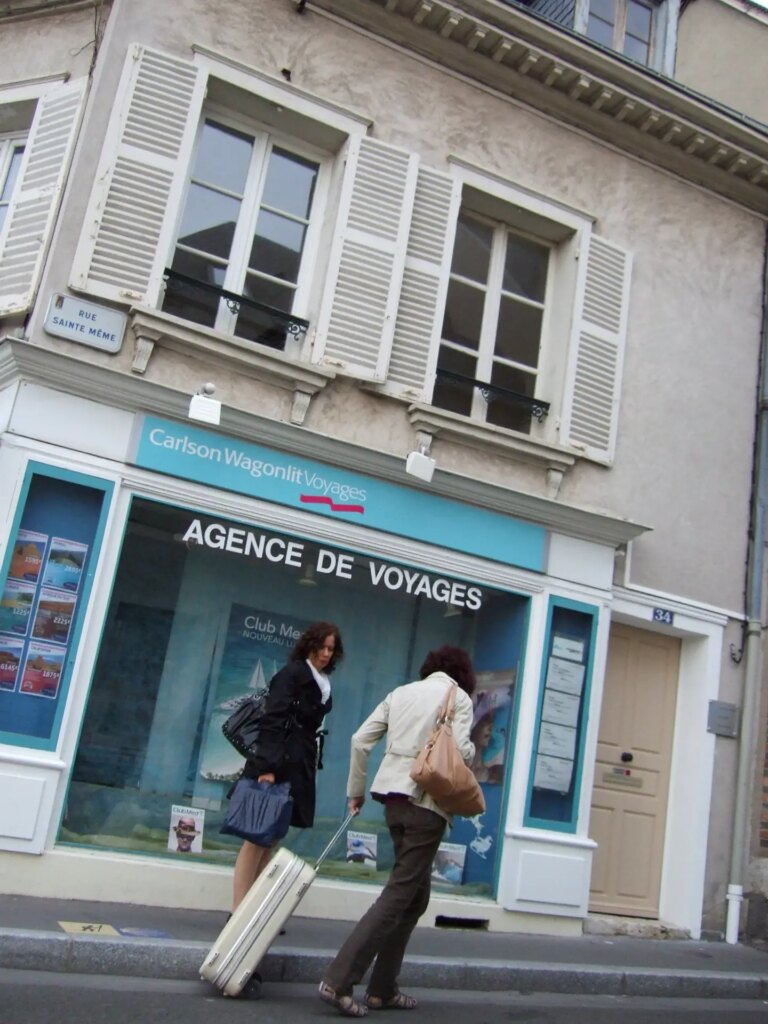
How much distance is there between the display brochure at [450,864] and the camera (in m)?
7.79

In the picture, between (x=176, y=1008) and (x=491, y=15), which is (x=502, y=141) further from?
(x=176, y=1008)

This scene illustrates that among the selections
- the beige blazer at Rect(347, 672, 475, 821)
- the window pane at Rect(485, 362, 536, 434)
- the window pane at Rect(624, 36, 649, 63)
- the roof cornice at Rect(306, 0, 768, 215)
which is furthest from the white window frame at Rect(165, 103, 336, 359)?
the window pane at Rect(624, 36, 649, 63)

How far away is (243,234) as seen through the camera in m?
7.84

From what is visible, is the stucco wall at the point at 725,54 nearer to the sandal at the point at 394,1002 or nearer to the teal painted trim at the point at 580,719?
the teal painted trim at the point at 580,719

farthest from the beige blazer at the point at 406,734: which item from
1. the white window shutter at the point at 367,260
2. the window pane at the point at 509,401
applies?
the window pane at the point at 509,401

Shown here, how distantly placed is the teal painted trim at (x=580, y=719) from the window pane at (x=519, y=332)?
2060 mm

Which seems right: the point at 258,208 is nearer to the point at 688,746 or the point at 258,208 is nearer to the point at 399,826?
the point at 399,826

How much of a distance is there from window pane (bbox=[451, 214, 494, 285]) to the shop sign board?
2092mm

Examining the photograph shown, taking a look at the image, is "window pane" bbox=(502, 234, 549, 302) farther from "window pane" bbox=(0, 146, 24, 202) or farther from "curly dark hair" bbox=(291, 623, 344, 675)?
"curly dark hair" bbox=(291, 623, 344, 675)

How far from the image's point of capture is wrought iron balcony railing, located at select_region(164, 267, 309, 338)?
7418 millimetres

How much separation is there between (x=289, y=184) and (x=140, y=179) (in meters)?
1.32

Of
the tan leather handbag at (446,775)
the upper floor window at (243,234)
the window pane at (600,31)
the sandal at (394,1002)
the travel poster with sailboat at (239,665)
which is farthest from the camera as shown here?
the window pane at (600,31)

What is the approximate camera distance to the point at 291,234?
26.4 feet

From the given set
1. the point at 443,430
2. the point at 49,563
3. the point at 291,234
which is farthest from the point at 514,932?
the point at 291,234
